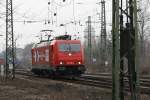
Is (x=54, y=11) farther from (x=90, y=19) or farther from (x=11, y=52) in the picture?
(x=90, y=19)

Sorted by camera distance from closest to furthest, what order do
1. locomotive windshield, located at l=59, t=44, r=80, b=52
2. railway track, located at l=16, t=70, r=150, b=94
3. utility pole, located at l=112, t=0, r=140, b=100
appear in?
1. utility pole, located at l=112, t=0, r=140, b=100
2. railway track, located at l=16, t=70, r=150, b=94
3. locomotive windshield, located at l=59, t=44, r=80, b=52

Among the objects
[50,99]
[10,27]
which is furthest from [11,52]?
[50,99]

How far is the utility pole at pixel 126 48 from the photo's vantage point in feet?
38.4

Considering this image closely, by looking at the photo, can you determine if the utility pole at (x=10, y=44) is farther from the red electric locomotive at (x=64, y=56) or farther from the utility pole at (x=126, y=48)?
the utility pole at (x=126, y=48)

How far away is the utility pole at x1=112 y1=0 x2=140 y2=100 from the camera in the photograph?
38.4 feet

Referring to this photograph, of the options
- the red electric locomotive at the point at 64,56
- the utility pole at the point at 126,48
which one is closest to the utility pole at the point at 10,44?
the red electric locomotive at the point at 64,56

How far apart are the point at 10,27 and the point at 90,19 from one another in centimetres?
3401

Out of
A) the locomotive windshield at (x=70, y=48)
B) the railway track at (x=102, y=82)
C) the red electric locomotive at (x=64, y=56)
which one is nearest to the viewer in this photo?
the railway track at (x=102, y=82)

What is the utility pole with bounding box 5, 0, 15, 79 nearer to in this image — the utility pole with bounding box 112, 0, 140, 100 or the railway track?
the railway track

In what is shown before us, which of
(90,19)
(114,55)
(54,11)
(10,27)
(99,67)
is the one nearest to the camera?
(114,55)

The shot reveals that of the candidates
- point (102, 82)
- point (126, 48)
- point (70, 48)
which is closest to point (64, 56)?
point (70, 48)

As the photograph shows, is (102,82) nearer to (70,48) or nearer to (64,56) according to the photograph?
(64,56)

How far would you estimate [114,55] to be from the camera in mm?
11750

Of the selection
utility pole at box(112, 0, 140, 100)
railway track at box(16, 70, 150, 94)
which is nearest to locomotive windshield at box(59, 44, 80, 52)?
railway track at box(16, 70, 150, 94)
